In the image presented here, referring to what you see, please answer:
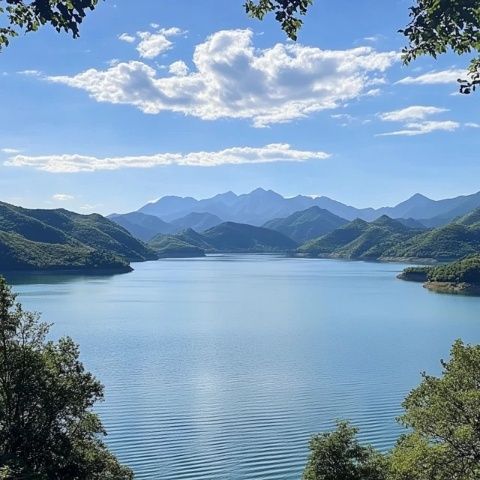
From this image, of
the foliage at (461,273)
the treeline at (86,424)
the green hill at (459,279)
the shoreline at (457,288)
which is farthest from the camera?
the foliage at (461,273)

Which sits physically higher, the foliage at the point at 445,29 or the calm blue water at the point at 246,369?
the foliage at the point at 445,29

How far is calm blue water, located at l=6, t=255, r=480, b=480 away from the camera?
44031 mm

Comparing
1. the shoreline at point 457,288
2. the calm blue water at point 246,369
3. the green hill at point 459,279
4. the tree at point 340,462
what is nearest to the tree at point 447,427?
the tree at point 340,462

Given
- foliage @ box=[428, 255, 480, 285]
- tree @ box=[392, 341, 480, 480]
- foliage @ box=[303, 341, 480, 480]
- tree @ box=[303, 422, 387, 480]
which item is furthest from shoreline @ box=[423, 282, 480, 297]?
tree @ box=[303, 422, 387, 480]

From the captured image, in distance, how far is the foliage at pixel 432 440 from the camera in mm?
22594

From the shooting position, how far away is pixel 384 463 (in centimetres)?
2797

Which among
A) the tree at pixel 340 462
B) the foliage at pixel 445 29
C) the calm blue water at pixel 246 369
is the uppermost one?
the foliage at pixel 445 29

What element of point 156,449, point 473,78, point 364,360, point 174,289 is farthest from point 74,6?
point 174,289

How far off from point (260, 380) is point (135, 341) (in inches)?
1323

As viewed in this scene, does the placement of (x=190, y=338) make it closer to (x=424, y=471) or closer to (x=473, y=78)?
(x=424, y=471)

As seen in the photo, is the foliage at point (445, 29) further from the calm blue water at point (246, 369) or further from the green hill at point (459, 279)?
the green hill at point (459, 279)

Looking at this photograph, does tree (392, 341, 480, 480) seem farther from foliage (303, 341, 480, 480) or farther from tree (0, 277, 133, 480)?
tree (0, 277, 133, 480)

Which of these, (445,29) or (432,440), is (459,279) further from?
(445,29)

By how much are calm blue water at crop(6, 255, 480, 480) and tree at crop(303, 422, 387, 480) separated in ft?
41.0
